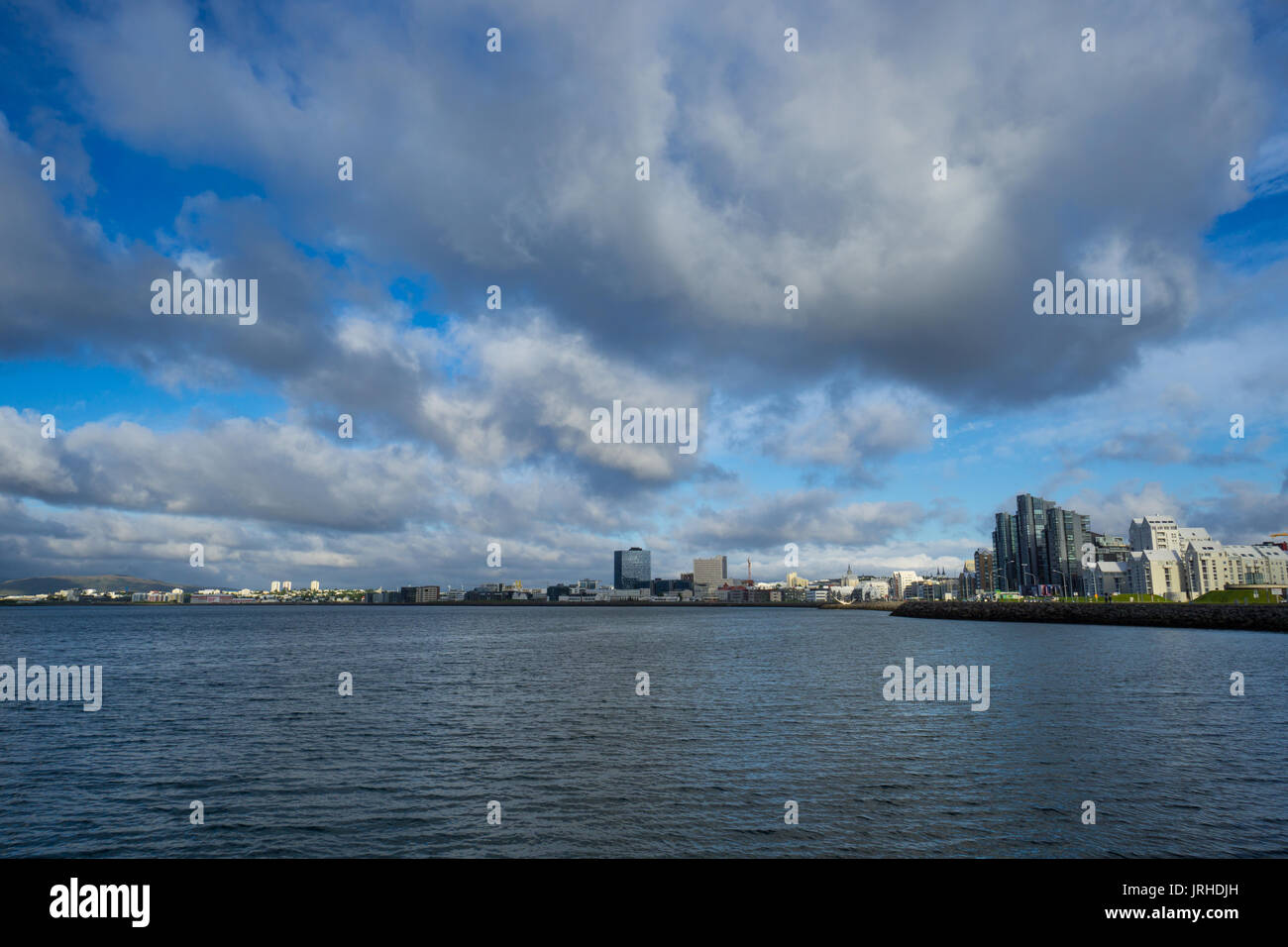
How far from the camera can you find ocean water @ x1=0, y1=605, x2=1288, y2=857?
21.2 m

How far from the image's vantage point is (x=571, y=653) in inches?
3398

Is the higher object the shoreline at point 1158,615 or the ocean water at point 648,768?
the ocean water at point 648,768

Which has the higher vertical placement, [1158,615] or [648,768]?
[648,768]

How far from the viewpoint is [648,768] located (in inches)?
1149

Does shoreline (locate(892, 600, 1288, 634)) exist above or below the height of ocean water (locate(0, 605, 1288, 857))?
below

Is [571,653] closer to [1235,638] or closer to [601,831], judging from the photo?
[601,831]

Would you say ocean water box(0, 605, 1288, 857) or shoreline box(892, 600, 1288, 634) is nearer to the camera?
ocean water box(0, 605, 1288, 857)

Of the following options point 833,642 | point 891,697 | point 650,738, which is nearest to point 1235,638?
point 833,642

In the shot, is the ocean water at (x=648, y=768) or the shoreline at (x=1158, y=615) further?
the shoreline at (x=1158, y=615)

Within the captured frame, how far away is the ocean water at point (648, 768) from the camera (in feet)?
69.5

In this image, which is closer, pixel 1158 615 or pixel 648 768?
pixel 648 768

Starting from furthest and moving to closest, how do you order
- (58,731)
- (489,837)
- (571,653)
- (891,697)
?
1. (571,653)
2. (891,697)
3. (58,731)
4. (489,837)
